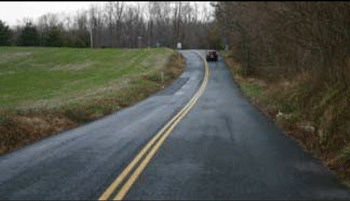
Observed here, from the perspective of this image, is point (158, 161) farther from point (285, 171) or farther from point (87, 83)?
point (87, 83)

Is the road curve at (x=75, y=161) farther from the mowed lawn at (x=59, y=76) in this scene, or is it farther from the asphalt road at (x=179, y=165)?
the mowed lawn at (x=59, y=76)

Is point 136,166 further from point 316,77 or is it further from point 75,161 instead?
point 316,77

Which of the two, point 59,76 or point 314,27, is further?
point 59,76

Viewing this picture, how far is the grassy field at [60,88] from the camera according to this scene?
12860 mm

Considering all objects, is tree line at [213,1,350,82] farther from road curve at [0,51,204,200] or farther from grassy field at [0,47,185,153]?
grassy field at [0,47,185,153]

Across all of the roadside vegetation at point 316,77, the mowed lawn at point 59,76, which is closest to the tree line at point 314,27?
the roadside vegetation at point 316,77

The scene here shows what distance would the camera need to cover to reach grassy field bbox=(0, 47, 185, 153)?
12860 mm

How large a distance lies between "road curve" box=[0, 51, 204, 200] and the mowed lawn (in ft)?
20.2

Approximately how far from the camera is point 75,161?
8.19 metres

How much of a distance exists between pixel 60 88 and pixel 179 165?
2306 centimetres

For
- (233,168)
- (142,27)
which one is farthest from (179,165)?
(142,27)

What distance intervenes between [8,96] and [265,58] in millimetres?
18930

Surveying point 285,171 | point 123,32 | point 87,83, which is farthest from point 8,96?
point 123,32

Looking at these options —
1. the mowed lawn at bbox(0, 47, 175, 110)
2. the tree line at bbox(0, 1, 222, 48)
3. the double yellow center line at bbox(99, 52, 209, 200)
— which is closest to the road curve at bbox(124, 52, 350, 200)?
the double yellow center line at bbox(99, 52, 209, 200)
